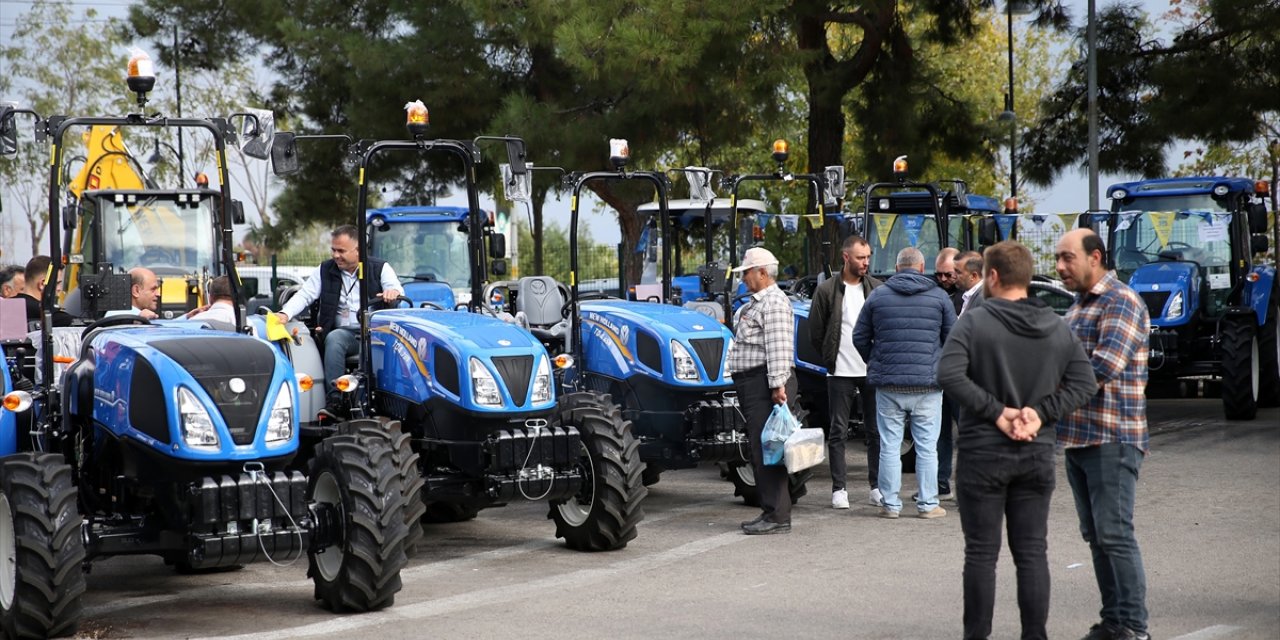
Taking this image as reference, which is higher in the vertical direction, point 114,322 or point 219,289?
point 219,289

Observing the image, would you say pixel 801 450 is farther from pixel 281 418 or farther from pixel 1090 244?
pixel 281 418

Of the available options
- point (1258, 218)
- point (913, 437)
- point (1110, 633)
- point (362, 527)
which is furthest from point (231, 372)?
point (1258, 218)

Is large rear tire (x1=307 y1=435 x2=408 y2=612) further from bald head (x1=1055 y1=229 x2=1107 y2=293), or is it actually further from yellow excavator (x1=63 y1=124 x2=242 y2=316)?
yellow excavator (x1=63 y1=124 x2=242 y2=316)

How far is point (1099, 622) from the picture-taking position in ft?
22.1

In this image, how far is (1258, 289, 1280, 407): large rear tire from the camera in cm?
1574

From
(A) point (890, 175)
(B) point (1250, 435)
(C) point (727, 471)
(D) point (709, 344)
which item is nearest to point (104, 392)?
(D) point (709, 344)

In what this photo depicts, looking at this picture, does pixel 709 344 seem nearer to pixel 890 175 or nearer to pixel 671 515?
pixel 671 515

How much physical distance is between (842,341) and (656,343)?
1.37 meters

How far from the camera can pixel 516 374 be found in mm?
8680

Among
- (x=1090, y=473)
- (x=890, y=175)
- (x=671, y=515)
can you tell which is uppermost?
(x=890, y=175)

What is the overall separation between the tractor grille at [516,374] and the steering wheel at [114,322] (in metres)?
2.01

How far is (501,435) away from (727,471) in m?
3.20

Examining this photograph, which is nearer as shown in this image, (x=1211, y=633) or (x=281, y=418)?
(x=1211, y=633)

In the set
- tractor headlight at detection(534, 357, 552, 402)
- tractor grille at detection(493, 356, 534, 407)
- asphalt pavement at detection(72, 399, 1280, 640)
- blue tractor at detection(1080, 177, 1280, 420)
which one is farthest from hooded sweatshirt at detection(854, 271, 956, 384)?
blue tractor at detection(1080, 177, 1280, 420)
